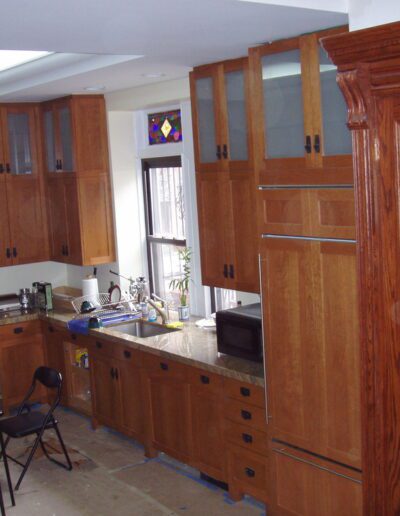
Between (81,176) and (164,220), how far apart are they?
2.62 ft

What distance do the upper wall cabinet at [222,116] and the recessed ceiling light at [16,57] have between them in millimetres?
1186

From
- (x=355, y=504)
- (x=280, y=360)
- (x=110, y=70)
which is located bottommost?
(x=355, y=504)

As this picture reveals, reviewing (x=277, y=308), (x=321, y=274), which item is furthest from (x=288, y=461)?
(x=321, y=274)

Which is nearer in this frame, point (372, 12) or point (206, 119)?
point (372, 12)

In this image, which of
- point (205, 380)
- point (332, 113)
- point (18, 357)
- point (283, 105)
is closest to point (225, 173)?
point (283, 105)

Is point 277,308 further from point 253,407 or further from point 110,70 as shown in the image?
point 110,70

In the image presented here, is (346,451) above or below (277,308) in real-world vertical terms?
below

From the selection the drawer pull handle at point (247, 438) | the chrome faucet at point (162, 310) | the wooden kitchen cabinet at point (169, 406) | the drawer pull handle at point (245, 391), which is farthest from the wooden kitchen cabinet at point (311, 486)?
the chrome faucet at point (162, 310)

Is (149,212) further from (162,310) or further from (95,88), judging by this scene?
(95,88)

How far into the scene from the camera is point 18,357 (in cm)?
643

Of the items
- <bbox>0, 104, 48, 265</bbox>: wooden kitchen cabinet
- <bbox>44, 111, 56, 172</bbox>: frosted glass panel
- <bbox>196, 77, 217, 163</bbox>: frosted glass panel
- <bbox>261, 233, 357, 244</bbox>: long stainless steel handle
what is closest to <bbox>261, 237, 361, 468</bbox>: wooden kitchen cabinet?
<bbox>261, 233, 357, 244</bbox>: long stainless steel handle

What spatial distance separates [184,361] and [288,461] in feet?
3.42

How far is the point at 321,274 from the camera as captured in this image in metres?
3.64

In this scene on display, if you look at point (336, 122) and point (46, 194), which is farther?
point (46, 194)
